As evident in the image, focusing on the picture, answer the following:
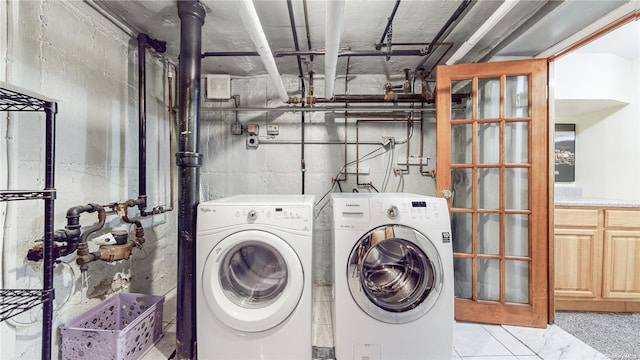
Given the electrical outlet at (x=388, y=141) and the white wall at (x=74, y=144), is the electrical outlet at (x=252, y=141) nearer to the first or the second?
the white wall at (x=74, y=144)

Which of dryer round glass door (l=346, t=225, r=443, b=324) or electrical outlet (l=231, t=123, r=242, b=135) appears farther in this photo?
electrical outlet (l=231, t=123, r=242, b=135)

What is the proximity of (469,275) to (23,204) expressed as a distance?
2815 mm

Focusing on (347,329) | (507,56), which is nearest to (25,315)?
(347,329)

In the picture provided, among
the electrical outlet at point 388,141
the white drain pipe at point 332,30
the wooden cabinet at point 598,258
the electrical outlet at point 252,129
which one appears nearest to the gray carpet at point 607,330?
the wooden cabinet at point 598,258

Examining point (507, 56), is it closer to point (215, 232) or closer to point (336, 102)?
point (336, 102)

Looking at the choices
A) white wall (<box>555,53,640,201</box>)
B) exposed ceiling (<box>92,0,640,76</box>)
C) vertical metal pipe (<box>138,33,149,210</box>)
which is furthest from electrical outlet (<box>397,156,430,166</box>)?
vertical metal pipe (<box>138,33,149,210</box>)

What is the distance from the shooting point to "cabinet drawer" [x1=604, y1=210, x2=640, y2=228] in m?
2.03

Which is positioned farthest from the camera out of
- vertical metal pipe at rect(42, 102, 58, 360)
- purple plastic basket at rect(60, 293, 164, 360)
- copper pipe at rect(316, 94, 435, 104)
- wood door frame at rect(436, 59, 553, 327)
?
copper pipe at rect(316, 94, 435, 104)

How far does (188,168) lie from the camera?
5.03 feet

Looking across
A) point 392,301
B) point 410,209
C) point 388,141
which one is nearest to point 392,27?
point 388,141

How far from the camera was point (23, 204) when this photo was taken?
122 cm

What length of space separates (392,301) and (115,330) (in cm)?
166

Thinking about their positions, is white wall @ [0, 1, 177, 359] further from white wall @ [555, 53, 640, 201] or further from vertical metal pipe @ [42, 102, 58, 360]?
white wall @ [555, 53, 640, 201]

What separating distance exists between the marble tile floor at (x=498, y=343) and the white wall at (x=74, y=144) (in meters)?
0.55
